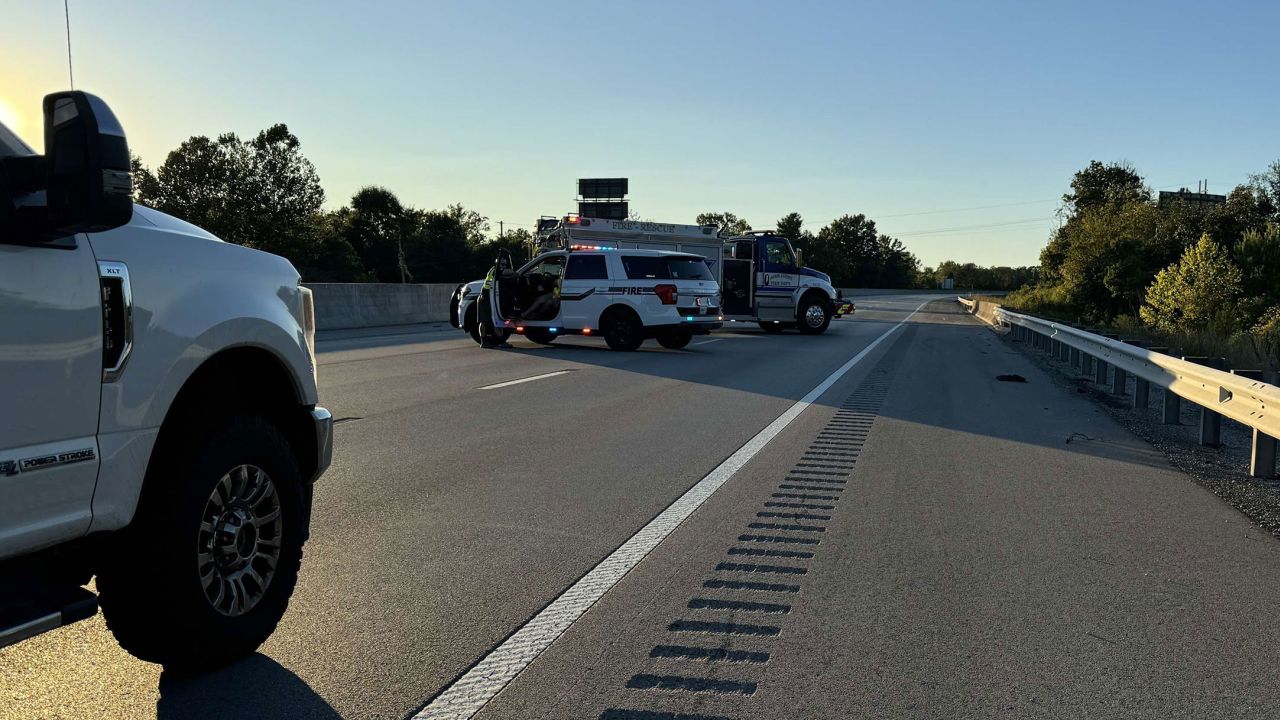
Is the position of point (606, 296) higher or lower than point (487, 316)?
higher

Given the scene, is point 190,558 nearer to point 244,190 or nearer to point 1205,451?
point 1205,451

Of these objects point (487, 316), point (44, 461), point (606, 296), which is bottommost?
point (487, 316)

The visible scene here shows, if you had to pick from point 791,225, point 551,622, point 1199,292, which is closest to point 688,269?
point 1199,292

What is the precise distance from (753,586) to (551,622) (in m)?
1.04

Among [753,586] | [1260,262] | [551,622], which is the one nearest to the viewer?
[551,622]

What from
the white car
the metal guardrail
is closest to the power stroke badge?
the metal guardrail

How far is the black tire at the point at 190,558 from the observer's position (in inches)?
126

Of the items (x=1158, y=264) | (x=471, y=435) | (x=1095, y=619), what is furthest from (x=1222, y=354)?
(x=1158, y=264)

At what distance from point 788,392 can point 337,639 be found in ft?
31.9

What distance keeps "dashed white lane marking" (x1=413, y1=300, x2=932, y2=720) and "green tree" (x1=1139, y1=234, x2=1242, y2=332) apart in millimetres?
20590

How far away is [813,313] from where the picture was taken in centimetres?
2905

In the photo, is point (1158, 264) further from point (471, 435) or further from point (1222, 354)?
point (471, 435)

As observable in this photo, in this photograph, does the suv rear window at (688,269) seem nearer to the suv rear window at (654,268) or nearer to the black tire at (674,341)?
the suv rear window at (654,268)

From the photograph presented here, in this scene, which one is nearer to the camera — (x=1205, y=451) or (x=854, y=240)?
(x=1205, y=451)
